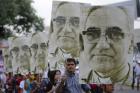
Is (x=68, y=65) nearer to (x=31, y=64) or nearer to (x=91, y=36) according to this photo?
(x=91, y=36)

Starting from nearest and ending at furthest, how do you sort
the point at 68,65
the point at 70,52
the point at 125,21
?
the point at 68,65, the point at 125,21, the point at 70,52

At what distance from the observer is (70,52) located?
13.3 m

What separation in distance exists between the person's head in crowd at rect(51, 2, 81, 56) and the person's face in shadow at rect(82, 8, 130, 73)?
10.5 feet

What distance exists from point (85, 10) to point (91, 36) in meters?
0.46

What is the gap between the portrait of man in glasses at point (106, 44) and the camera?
9.64 m

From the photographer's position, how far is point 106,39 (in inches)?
385

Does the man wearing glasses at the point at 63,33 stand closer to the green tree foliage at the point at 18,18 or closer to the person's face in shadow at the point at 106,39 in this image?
the person's face in shadow at the point at 106,39

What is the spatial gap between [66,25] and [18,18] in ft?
118

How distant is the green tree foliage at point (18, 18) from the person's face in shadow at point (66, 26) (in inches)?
1143

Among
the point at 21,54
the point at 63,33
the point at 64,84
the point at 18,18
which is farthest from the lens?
the point at 18,18

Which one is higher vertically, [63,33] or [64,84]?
[63,33]

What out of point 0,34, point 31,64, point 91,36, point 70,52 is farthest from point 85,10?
point 0,34

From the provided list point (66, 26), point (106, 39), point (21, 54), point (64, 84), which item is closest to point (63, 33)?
point (66, 26)

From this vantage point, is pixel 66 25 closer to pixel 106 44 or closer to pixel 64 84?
pixel 106 44
